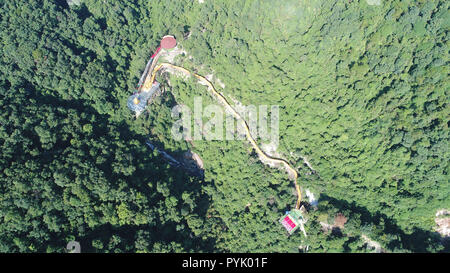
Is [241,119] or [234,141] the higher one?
[241,119]

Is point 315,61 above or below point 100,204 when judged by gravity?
above

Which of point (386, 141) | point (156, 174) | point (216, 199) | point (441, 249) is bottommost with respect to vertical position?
point (441, 249)

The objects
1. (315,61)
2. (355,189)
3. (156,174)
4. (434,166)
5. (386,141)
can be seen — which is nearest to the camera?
(434,166)

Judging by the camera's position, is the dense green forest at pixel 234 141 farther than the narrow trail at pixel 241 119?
No

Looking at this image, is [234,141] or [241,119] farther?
[241,119]

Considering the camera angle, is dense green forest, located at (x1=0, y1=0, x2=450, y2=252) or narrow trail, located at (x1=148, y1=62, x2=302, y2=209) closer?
dense green forest, located at (x1=0, y1=0, x2=450, y2=252)

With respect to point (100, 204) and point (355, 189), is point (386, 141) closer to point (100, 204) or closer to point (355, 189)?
point (355, 189)

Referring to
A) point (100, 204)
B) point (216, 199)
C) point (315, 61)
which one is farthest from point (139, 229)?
point (315, 61)

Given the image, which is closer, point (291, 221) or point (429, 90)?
point (429, 90)
